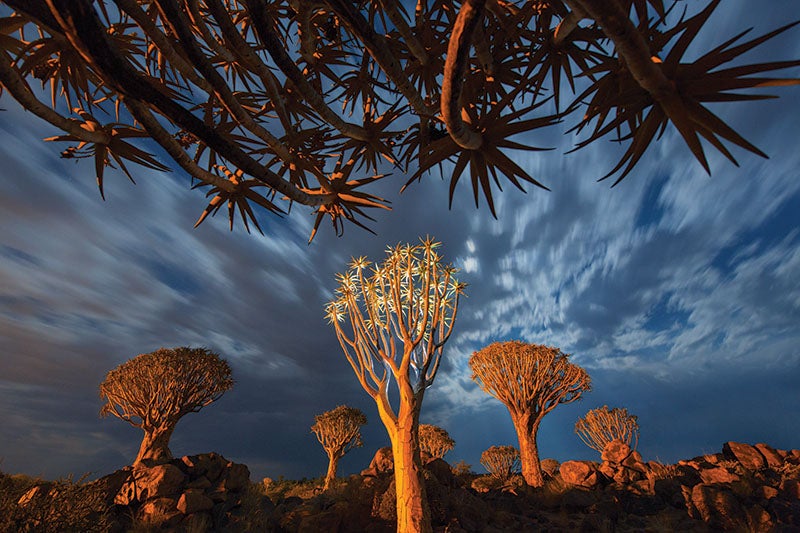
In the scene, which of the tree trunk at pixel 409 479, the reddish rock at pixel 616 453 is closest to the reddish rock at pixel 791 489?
the reddish rock at pixel 616 453

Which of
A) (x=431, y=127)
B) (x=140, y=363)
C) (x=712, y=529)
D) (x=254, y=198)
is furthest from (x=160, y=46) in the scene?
(x=140, y=363)

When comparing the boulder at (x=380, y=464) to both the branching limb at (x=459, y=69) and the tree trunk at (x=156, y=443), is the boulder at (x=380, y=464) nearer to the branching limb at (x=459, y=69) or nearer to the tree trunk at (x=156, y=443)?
the tree trunk at (x=156, y=443)

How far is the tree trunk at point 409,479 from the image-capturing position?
5.74m

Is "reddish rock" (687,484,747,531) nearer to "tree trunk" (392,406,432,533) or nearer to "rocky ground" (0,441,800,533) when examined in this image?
"rocky ground" (0,441,800,533)

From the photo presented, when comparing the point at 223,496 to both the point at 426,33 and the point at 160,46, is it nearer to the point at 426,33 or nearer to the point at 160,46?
the point at 160,46

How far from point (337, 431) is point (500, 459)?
9.48 m

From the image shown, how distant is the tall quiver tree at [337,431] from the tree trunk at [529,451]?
1029 centimetres

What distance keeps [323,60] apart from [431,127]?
7.55ft

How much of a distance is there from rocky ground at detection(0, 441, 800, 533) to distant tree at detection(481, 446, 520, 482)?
8.61m

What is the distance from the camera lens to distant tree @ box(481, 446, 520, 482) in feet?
58.3

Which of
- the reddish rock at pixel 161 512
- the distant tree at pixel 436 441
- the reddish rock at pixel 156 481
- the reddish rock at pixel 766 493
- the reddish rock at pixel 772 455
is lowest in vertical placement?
the reddish rock at pixel 161 512

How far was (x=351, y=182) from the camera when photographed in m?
3.48

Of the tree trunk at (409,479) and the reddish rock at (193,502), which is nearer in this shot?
the tree trunk at (409,479)

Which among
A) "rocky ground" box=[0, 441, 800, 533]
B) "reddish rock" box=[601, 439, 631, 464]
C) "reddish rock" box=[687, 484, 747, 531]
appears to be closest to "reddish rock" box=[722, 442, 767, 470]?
"rocky ground" box=[0, 441, 800, 533]
